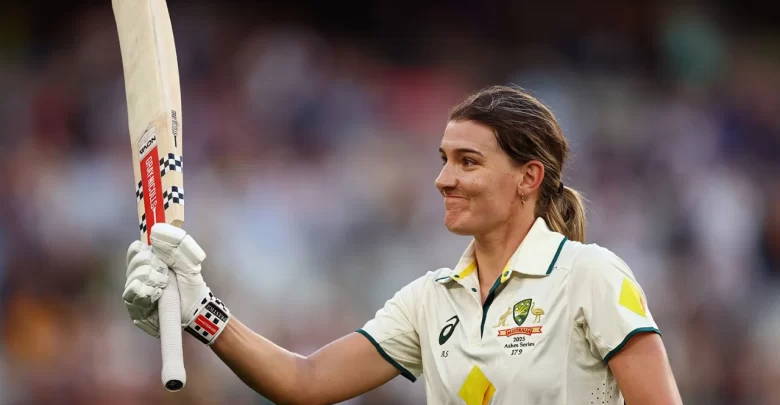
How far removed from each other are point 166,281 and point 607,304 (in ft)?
4.34

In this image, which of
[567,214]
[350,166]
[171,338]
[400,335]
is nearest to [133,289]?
[171,338]

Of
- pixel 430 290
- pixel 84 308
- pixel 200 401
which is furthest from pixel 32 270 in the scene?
pixel 430 290

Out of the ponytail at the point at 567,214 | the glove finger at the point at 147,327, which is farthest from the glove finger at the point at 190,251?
the ponytail at the point at 567,214

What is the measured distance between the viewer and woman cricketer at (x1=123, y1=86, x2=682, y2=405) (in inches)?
118

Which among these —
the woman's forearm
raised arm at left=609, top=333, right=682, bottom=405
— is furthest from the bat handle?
raised arm at left=609, top=333, right=682, bottom=405

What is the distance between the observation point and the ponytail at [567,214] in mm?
3457

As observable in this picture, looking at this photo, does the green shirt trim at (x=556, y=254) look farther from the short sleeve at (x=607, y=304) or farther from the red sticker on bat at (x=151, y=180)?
the red sticker on bat at (x=151, y=180)

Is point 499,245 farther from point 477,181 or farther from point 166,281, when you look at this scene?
point 166,281

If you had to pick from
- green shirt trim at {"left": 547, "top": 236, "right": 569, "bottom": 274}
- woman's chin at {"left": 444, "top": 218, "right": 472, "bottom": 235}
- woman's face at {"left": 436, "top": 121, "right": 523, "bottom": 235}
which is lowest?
green shirt trim at {"left": 547, "top": 236, "right": 569, "bottom": 274}

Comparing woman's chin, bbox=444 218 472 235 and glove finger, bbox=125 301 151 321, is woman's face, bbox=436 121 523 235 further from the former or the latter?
glove finger, bbox=125 301 151 321

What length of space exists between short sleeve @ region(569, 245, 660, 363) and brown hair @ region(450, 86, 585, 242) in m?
0.39

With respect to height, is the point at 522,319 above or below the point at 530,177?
below

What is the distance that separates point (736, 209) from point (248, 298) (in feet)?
12.8

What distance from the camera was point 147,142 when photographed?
3484 mm
